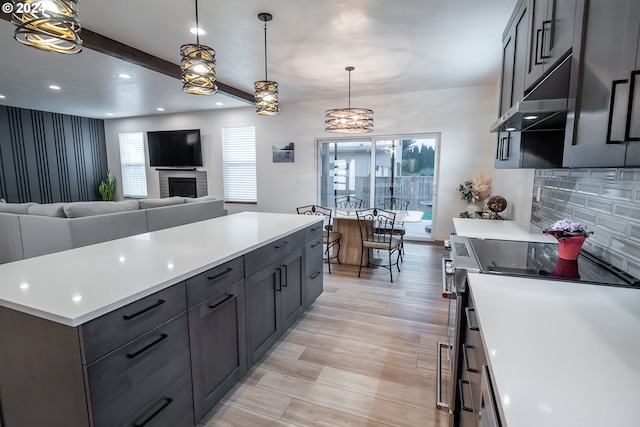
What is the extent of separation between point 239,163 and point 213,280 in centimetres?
599

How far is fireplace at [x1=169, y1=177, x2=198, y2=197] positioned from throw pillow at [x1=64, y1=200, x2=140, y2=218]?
3.49 m

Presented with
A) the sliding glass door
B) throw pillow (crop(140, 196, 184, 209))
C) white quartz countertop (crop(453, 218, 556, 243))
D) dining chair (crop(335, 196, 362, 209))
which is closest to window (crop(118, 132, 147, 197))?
throw pillow (crop(140, 196, 184, 209))

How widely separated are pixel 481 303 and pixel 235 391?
64.0 inches

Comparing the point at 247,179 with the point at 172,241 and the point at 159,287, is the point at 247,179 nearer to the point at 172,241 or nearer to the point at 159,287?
the point at 172,241

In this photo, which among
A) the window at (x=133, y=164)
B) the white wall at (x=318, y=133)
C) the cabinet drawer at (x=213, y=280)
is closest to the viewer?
the cabinet drawer at (x=213, y=280)

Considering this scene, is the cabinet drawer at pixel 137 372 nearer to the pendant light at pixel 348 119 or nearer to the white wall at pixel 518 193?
the white wall at pixel 518 193

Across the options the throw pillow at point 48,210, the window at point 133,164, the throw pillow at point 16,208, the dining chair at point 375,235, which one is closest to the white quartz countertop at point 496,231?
the dining chair at point 375,235

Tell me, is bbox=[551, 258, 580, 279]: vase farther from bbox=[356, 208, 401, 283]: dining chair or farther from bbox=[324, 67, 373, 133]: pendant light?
bbox=[324, 67, 373, 133]: pendant light

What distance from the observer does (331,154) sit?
649cm

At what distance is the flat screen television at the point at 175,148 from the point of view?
7.38 meters

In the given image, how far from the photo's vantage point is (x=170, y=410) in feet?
4.55

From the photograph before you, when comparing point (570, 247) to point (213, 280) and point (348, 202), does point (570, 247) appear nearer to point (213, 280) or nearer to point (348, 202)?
point (213, 280)

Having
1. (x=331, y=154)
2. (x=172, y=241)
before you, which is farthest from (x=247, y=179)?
(x=172, y=241)

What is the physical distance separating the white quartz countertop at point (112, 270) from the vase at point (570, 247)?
1.66 m
